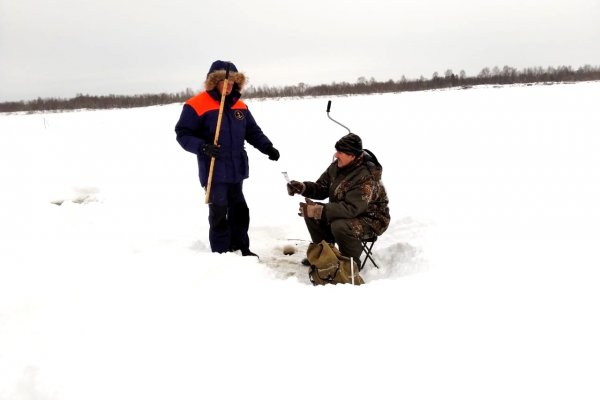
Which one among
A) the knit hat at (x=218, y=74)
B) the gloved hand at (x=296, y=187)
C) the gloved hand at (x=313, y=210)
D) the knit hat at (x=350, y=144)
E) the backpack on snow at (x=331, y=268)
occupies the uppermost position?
the knit hat at (x=218, y=74)

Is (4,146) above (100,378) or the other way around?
above

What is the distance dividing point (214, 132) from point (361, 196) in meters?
1.53

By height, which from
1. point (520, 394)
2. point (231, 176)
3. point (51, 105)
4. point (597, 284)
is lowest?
point (520, 394)

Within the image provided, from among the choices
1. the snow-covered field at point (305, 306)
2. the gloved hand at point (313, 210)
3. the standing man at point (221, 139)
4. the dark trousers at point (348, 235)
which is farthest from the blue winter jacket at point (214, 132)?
the dark trousers at point (348, 235)

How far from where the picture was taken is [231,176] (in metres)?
4.21

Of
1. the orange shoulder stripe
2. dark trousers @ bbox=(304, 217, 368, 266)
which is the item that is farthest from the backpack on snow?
the orange shoulder stripe

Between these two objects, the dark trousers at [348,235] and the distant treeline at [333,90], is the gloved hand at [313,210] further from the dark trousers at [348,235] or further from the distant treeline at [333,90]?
the distant treeline at [333,90]

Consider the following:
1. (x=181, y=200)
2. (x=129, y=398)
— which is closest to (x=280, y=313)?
(x=129, y=398)

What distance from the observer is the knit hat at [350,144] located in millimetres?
3924

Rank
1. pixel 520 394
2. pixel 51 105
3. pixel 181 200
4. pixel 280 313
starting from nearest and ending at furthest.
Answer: pixel 520 394
pixel 280 313
pixel 181 200
pixel 51 105

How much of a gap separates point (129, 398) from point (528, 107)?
1879cm

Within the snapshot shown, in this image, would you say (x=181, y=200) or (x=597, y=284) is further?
(x=181, y=200)

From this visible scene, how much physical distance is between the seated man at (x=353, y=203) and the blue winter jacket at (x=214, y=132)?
0.81 metres

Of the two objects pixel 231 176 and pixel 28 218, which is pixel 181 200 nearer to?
pixel 28 218
